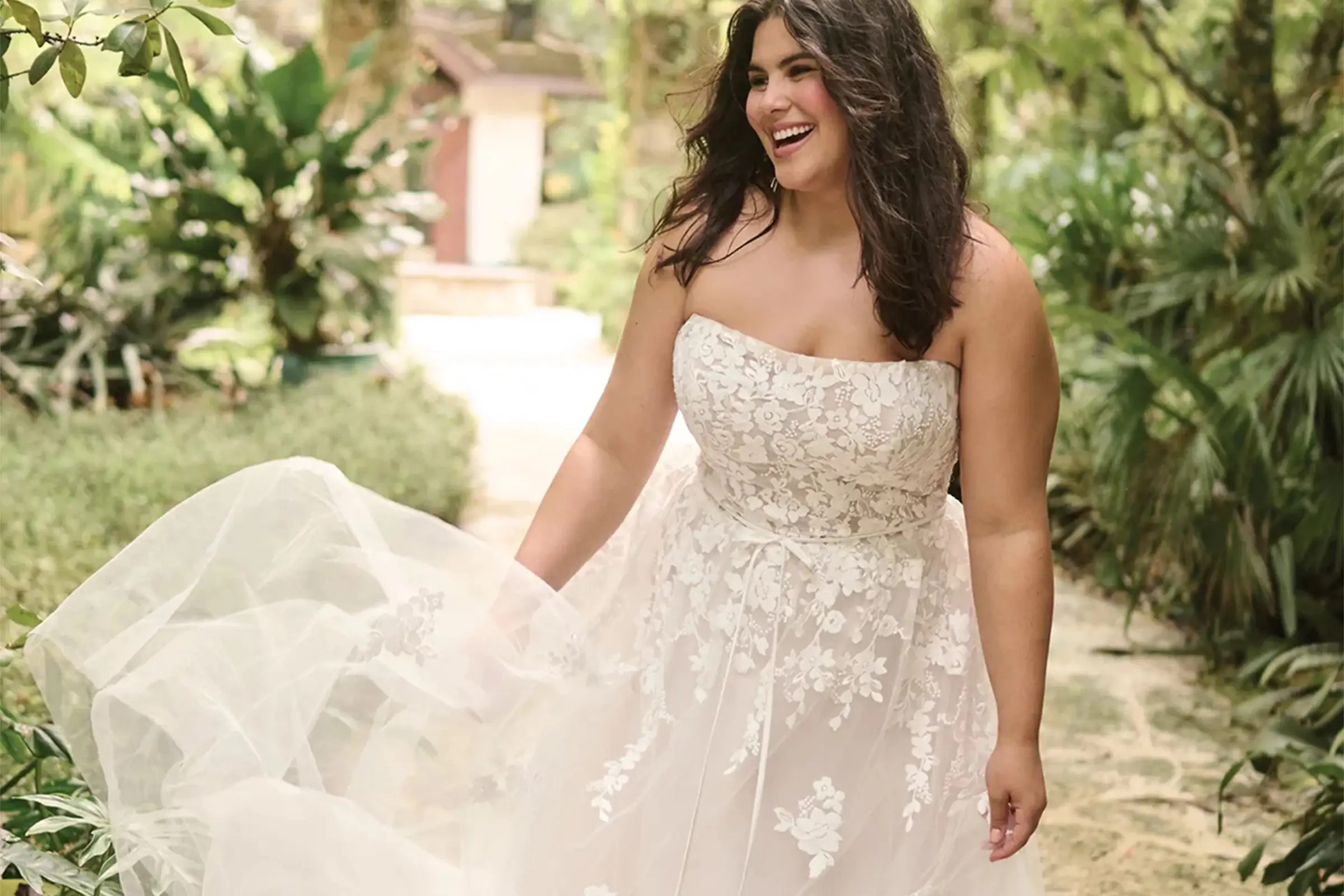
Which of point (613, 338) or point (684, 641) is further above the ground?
point (684, 641)

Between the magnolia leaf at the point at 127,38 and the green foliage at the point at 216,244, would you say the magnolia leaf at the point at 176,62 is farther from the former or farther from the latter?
the green foliage at the point at 216,244

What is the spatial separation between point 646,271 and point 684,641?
50 centimetres

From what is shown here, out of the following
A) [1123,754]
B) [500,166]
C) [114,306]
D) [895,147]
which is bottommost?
[500,166]

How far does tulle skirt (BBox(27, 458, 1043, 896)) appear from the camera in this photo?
1.66 metres

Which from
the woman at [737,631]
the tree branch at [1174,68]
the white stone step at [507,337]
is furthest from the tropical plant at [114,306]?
the woman at [737,631]

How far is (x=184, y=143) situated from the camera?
6.48m

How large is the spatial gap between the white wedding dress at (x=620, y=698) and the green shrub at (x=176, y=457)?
1635 millimetres

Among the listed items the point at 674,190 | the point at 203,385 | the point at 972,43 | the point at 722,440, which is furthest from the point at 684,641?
the point at 972,43

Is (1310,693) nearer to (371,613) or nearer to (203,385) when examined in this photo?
(371,613)

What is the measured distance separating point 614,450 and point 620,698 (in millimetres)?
344

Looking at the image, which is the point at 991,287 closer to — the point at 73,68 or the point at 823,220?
the point at 823,220

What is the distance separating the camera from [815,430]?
5.49 ft

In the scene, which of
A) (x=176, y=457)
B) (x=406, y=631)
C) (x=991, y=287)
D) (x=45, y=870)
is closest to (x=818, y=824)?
(x=406, y=631)

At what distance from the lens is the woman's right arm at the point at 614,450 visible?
1875 millimetres
